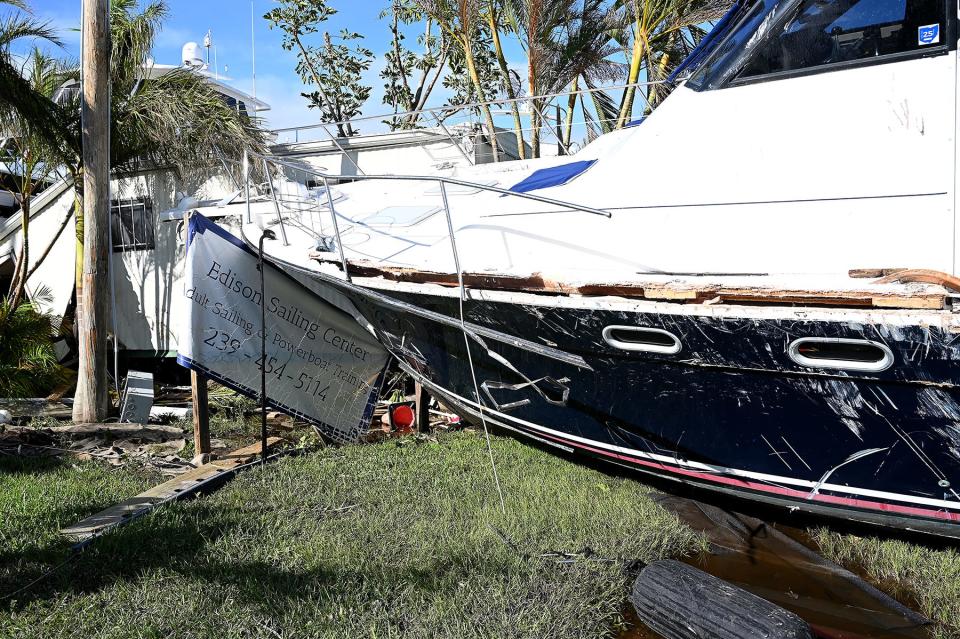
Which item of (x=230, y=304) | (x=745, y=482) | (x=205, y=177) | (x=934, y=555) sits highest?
(x=205, y=177)

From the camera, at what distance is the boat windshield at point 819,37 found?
13.6 ft

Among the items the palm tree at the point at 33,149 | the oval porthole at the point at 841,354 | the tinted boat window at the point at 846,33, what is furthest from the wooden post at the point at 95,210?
the oval porthole at the point at 841,354

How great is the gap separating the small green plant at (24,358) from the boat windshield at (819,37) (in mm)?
8601

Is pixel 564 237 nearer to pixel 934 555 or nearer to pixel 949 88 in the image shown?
pixel 949 88

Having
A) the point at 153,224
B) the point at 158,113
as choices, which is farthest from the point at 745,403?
the point at 153,224

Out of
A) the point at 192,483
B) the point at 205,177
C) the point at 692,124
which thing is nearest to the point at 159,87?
the point at 205,177

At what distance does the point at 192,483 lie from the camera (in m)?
5.83

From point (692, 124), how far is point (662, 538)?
101 inches

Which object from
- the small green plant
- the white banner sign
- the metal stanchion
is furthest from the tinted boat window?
the small green plant

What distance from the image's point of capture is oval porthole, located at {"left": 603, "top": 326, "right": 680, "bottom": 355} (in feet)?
14.1

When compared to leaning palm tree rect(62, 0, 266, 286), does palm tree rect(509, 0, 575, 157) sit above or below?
above

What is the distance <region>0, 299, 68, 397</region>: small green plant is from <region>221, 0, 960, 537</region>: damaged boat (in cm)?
640

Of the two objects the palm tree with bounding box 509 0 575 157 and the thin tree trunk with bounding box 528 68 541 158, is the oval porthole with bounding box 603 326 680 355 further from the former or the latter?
the palm tree with bounding box 509 0 575 157

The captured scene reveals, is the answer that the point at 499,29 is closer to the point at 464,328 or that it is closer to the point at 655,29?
the point at 655,29
